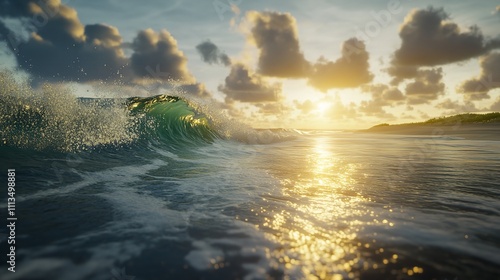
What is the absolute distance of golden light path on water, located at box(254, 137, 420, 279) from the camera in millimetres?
2000

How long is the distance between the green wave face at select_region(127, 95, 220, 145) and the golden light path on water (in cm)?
818

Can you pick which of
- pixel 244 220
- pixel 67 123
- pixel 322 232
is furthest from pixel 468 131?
pixel 67 123

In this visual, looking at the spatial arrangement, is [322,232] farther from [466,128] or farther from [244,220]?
[466,128]

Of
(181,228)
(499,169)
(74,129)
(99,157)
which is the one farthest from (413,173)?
(74,129)

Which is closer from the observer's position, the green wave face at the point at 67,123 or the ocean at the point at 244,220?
the ocean at the point at 244,220

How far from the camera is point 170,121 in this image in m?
13.7

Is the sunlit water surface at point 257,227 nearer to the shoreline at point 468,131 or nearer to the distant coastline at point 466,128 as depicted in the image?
the shoreline at point 468,131

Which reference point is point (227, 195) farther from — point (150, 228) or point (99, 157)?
point (99, 157)

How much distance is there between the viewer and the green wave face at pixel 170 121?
1157 centimetres

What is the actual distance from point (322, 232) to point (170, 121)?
39.9 ft

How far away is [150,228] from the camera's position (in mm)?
2781

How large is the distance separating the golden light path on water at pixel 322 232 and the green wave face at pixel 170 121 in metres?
8.18

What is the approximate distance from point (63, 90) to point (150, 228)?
28.8 ft

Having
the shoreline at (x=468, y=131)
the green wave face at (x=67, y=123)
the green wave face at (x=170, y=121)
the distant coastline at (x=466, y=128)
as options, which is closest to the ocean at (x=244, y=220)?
the green wave face at (x=67, y=123)
